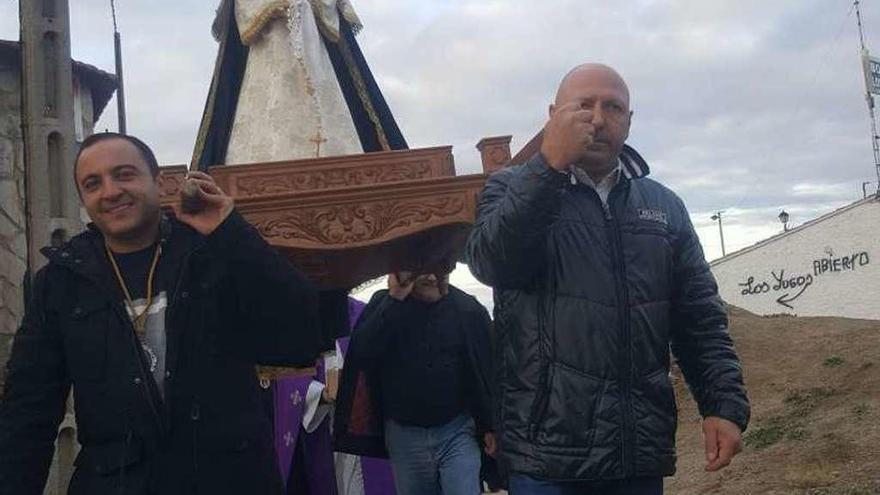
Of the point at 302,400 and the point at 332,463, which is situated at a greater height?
the point at 302,400

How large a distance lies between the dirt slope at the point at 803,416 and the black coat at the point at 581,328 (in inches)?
199

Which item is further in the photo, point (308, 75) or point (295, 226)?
point (308, 75)

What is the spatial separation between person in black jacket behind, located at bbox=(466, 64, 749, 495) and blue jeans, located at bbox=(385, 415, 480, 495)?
190 cm

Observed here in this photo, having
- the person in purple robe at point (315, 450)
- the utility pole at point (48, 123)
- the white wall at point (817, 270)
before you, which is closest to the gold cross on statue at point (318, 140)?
the utility pole at point (48, 123)

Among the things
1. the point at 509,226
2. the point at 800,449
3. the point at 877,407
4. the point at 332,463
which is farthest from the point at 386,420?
the point at 877,407

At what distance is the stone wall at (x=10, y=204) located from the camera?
7398mm

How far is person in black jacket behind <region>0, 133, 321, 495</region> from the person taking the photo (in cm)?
232

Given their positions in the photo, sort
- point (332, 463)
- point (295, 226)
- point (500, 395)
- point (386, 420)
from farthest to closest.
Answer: point (332, 463) < point (386, 420) < point (295, 226) < point (500, 395)

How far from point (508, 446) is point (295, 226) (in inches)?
40.9

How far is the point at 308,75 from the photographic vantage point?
391 centimetres

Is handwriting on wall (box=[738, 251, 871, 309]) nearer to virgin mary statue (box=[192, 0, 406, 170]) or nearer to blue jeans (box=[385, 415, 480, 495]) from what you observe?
blue jeans (box=[385, 415, 480, 495])

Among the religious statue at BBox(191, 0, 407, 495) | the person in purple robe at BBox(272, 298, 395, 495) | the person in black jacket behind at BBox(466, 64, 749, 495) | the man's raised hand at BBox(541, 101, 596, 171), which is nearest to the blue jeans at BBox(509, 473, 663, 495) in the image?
the person in black jacket behind at BBox(466, 64, 749, 495)

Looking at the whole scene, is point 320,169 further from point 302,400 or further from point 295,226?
point 302,400

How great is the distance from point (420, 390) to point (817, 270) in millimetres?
22456
